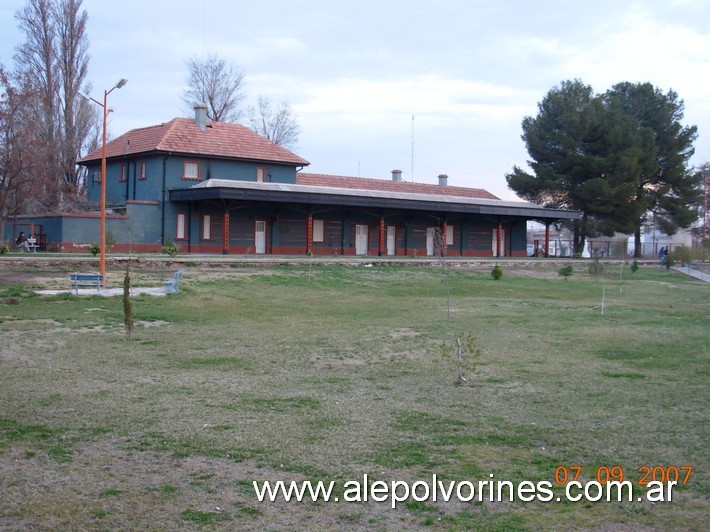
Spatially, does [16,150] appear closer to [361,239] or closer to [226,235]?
[226,235]

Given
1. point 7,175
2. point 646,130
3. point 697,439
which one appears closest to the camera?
point 697,439

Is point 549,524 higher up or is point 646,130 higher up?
point 646,130

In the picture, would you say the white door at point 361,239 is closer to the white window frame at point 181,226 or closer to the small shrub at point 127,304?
the white window frame at point 181,226

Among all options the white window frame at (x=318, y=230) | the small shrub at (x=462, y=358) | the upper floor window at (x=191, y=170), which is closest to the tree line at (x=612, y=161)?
the white window frame at (x=318, y=230)

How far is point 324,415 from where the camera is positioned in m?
7.91

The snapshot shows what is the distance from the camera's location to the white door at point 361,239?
47.5m

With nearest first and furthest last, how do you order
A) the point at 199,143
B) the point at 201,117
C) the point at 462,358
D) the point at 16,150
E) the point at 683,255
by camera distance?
the point at 462,358, the point at 16,150, the point at 199,143, the point at 201,117, the point at 683,255

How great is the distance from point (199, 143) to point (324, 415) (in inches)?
1465

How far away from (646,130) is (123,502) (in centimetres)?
6046

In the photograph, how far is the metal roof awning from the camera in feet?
126

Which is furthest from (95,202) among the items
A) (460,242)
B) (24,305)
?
(24,305)

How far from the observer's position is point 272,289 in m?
24.3

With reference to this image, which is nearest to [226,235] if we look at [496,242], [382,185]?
[382,185]

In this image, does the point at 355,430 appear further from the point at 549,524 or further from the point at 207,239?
the point at 207,239
